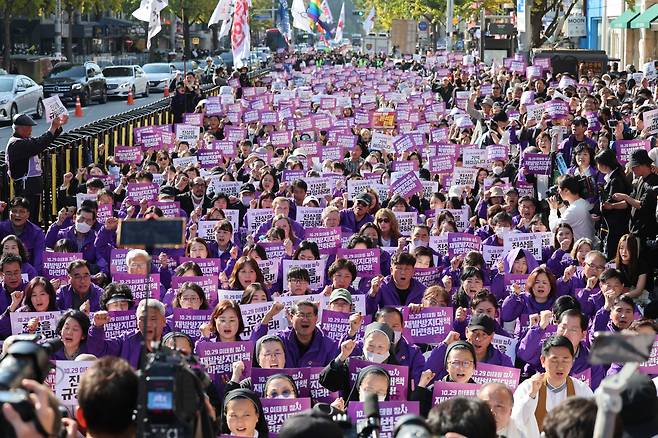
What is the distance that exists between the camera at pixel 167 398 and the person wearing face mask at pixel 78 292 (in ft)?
23.2

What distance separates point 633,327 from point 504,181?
26.8ft

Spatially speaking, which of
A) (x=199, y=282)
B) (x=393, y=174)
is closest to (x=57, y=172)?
(x=393, y=174)

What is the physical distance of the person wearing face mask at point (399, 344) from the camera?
9914 millimetres

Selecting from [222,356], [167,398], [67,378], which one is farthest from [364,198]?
[167,398]

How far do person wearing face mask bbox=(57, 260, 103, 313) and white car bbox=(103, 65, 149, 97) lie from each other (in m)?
39.3

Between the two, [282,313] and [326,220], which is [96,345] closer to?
[282,313]

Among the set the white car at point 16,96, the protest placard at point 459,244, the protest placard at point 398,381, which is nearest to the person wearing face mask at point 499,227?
the protest placard at point 459,244

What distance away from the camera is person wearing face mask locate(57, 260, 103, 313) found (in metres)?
12.0

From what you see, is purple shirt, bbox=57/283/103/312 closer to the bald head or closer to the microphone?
the bald head

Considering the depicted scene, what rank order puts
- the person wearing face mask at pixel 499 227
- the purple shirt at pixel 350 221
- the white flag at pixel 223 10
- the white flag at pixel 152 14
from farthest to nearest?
the white flag at pixel 223 10 → the white flag at pixel 152 14 → the purple shirt at pixel 350 221 → the person wearing face mask at pixel 499 227

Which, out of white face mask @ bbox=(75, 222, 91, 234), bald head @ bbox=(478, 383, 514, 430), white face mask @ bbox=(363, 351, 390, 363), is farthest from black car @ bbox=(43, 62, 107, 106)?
bald head @ bbox=(478, 383, 514, 430)

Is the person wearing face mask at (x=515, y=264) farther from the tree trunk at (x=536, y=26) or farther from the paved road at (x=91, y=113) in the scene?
the tree trunk at (x=536, y=26)

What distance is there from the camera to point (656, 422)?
622 centimetres

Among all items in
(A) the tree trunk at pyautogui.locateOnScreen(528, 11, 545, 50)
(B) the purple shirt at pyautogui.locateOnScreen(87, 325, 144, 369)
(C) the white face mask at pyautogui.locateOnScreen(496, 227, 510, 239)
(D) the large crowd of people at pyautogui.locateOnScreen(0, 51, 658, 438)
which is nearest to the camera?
(D) the large crowd of people at pyautogui.locateOnScreen(0, 51, 658, 438)
